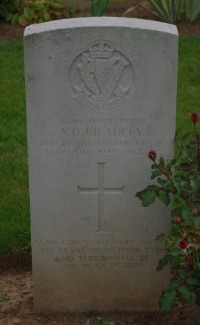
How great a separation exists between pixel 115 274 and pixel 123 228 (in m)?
0.28

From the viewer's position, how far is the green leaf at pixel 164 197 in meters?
3.90

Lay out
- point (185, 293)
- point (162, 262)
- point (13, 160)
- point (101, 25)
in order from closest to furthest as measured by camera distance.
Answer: point (185, 293) < point (101, 25) < point (162, 262) < point (13, 160)

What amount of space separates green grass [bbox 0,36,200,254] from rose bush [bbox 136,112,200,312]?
128cm

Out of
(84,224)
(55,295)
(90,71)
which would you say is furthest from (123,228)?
(90,71)

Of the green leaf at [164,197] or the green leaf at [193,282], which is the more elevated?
the green leaf at [164,197]

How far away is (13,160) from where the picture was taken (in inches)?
237

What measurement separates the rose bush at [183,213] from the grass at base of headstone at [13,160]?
4.15ft

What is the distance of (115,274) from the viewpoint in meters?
4.34

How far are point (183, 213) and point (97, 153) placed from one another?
1.84ft

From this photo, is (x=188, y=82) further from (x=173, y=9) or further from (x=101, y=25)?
(x=101, y=25)

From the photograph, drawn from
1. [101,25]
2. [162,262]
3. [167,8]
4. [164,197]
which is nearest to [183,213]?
[164,197]

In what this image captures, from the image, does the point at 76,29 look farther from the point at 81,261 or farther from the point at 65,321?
the point at 65,321

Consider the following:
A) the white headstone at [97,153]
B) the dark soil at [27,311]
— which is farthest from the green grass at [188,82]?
the white headstone at [97,153]

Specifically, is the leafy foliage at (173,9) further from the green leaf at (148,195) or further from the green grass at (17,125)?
the green leaf at (148,195)
